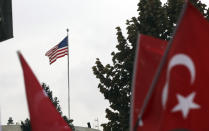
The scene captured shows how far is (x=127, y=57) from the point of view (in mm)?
27578

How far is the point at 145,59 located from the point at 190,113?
1.18 m

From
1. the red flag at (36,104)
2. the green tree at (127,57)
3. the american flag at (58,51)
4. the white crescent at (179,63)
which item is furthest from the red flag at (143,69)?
the american flag at (58,51)

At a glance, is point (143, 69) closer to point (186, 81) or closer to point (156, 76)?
point (156, 76)

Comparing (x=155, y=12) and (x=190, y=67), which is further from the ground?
(x=155, y=12)

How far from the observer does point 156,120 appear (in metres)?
8.10

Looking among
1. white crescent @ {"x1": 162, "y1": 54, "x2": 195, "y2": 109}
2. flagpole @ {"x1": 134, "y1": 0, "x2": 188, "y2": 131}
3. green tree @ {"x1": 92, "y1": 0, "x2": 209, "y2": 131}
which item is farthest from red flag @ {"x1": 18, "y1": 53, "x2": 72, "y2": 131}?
green tree @ {"x1": 92, "y1": 0, "x2": 209, "y2": 131}

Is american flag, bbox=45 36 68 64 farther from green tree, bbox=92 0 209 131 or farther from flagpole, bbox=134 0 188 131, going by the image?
flagpole, bbox=134 0 188 131

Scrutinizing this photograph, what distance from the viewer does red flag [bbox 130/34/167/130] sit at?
8.66 meters

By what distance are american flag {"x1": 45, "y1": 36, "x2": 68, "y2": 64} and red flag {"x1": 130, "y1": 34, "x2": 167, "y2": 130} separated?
22.1m

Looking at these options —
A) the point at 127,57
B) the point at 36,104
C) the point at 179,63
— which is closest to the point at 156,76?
the point at 179,63

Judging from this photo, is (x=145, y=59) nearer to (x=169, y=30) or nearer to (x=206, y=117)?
(x=206, y=117)

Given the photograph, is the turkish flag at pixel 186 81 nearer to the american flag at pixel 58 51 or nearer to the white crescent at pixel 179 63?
the white crescent at pixel 179 63

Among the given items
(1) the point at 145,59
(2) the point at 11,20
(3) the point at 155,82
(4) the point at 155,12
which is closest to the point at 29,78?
(1) the point at 145,59

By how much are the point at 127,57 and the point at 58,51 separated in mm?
6802
